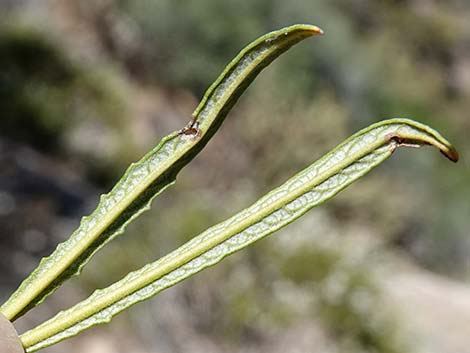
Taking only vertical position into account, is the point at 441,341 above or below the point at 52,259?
above

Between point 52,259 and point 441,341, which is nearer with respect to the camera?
point 52,259

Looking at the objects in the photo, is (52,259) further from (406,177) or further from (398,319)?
(406,177)

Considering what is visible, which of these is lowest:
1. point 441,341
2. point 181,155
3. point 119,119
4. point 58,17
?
point 181,155

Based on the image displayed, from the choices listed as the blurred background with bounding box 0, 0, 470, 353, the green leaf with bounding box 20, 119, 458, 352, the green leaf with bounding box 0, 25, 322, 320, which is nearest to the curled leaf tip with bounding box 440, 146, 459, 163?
the green leaf with bounding box 20, 119, 458, 352

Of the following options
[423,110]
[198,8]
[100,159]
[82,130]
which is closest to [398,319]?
[100,159]

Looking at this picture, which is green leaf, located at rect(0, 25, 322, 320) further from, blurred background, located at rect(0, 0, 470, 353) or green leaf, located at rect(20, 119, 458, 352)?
blurred background, located at rect(0, 0, 470, 353)

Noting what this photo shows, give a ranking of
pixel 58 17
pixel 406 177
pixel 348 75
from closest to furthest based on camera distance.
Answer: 1. pixel 58 17
2. pixel 406 177
3. pixel 348 75

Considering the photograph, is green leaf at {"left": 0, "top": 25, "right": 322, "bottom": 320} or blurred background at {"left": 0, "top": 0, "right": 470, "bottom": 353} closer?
green leaf at {"left": 0, "top": 25, "right": 322, "bottom": 320}

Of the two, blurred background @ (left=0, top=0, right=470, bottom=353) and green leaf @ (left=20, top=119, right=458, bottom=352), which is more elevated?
blurred background @ (left=0, top=0, right=470, bottom=353)
